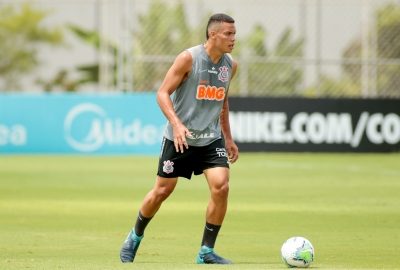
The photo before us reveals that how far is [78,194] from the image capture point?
20656mm

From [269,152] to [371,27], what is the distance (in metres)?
6.46

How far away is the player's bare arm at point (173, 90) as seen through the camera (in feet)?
37.8

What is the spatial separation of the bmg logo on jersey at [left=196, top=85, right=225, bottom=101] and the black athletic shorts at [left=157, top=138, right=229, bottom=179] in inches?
17.4

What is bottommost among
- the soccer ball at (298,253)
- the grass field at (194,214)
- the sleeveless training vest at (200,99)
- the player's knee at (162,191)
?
the grass field at (194,214)

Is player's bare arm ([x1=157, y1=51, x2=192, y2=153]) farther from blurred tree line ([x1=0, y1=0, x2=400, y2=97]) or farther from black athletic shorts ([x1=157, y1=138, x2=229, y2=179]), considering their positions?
blurred tree line ([x1=0, y1=0, x2=400, y2=97])

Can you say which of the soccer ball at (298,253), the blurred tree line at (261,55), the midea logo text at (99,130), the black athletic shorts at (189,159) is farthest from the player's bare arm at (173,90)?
the blurred tree line at (261,55)

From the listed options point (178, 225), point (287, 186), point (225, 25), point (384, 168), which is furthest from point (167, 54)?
point (225, 25)

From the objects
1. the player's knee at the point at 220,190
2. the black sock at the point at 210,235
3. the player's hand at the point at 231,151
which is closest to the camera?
the player's knee at the point at 220,190

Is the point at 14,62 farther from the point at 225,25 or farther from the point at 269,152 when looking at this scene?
the point at 225,25

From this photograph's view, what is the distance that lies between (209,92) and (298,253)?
1.95 meters

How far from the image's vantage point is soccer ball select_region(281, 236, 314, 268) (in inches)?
435

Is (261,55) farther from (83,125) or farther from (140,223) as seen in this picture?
(140,223)

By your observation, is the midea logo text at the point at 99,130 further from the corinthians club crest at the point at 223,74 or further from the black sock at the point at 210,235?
the black sock at the point at 210,235

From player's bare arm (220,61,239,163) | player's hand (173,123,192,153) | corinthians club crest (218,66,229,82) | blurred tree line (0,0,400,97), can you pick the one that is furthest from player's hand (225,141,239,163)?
blurred tree line (0,0,400,97)
